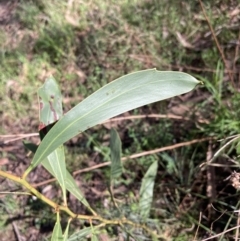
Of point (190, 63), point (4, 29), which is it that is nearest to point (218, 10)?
point (190, 63)

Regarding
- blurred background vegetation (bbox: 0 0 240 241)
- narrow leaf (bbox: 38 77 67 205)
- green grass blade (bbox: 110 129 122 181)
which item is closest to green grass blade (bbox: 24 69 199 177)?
narrow leaf (bbox: 38 77 67 205)

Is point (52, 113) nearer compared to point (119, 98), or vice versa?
point (119, 98)

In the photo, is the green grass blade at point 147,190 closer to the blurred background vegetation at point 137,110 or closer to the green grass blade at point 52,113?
the blurred background vegetation at point 137,110

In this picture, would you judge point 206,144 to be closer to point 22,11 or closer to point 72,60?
point 72,60

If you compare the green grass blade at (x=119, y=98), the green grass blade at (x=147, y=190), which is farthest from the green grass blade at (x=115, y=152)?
the green grass blade at (x=119, y=98)

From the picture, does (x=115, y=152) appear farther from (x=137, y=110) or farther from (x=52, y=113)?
(x=137, y=110)

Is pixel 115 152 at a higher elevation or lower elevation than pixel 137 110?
lower

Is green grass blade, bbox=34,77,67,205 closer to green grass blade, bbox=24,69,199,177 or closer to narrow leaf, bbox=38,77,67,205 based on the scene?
narrow leaf, bbox=38,77,67,205

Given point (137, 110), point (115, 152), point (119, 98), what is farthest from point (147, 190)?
point (119, 98)
